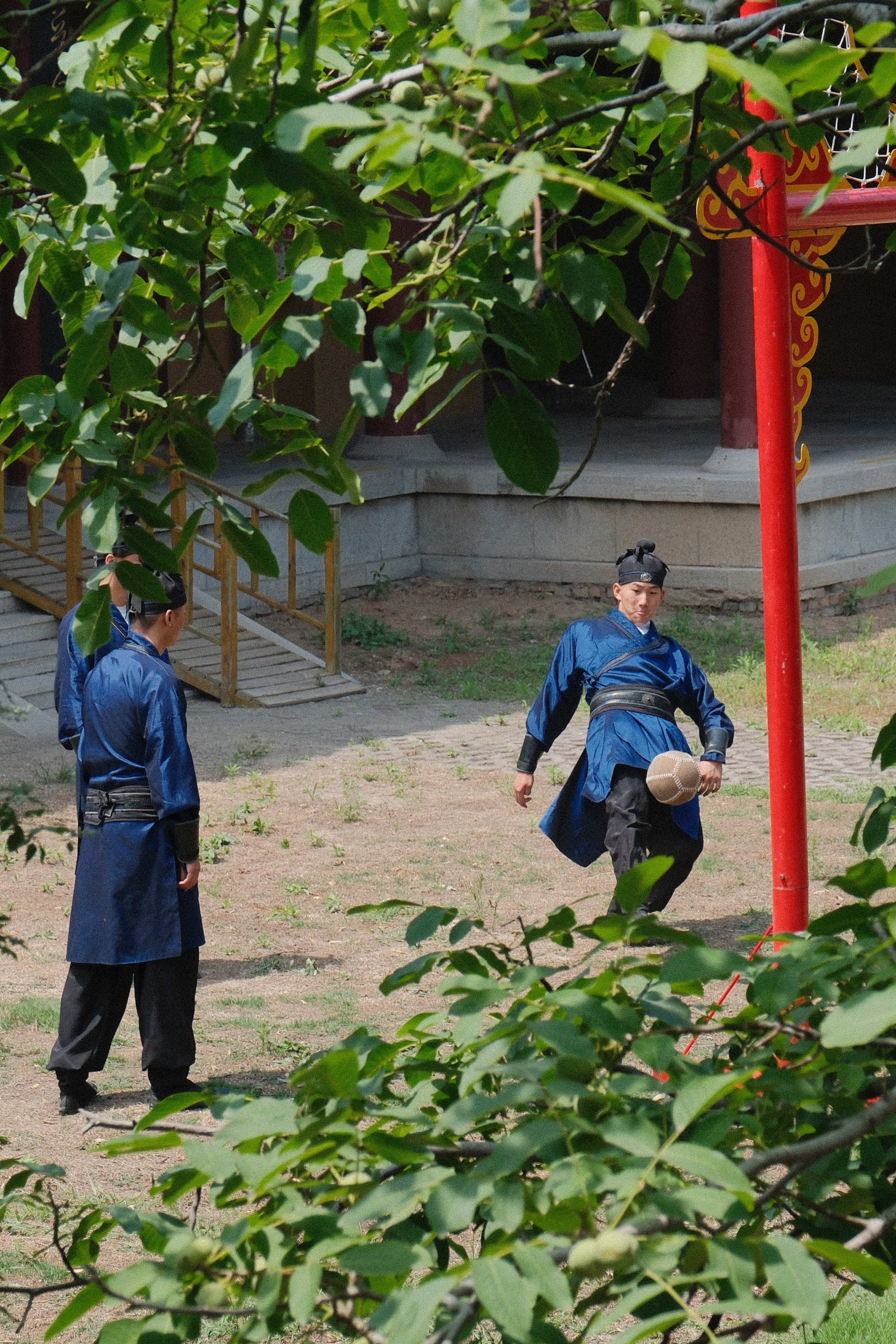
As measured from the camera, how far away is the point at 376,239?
2.26 meters

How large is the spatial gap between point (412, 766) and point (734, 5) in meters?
7.22

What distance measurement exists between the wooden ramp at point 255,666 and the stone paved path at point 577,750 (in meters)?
1.13

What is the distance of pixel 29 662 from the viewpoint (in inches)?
412

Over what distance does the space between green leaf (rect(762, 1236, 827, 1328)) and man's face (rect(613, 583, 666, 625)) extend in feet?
17.2

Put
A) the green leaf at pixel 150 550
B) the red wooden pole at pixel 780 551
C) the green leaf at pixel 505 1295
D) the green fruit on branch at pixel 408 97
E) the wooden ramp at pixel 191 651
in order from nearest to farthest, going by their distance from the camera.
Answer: the green leaf at pixel 505 1295, the green fruit on branch at pixel 408 97, the green leaf at pixel 150 550, the red wooden pole at pixel 780 551, the wooden ramp at pixel 191 651

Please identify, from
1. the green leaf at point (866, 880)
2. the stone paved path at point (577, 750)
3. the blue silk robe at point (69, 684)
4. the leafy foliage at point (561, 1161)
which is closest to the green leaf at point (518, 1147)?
the leafy foliage at point (561, 1161)

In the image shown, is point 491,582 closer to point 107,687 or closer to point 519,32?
point 107,687

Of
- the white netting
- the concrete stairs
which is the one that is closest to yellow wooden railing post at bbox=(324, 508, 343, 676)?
the concrete stairs

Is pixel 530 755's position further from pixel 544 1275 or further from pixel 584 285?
pixel 544 1275

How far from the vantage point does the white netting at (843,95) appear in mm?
2682

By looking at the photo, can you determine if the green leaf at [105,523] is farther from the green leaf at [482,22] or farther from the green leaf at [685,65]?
the green leaf at [685,65]

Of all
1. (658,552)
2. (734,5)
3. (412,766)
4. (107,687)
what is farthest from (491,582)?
(734,5)

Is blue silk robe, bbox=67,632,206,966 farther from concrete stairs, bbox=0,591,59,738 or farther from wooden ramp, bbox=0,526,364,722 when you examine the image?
wooden ramp, bbox=0,526,364,722

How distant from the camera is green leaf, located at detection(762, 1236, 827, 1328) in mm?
1202
